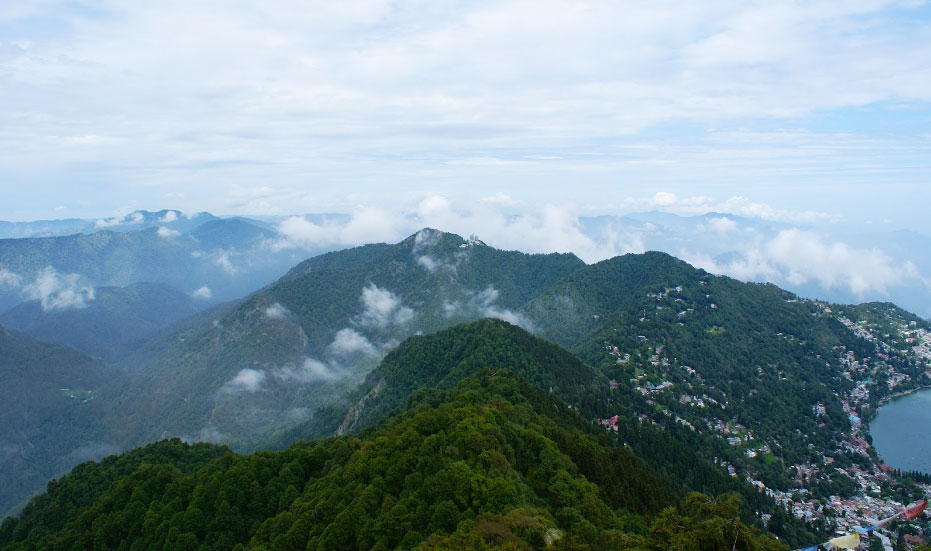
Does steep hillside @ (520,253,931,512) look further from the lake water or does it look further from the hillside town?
the lake water

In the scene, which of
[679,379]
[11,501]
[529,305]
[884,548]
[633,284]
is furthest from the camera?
[529,305]

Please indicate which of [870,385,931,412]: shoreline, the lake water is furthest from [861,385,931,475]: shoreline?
the lake water

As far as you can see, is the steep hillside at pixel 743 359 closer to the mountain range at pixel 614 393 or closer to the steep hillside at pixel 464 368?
the mountain range at pixel 614 393

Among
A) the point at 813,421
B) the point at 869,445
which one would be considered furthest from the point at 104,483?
the point at 869,445

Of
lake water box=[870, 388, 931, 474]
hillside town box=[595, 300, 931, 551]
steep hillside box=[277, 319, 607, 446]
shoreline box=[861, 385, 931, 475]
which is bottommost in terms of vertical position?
lake water box=[870, 388, 931, 474]

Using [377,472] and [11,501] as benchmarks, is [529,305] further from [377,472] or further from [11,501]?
[11,501]

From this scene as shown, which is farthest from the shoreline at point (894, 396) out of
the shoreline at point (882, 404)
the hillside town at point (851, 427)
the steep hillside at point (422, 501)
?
the steep hillside at point (422, 501)
